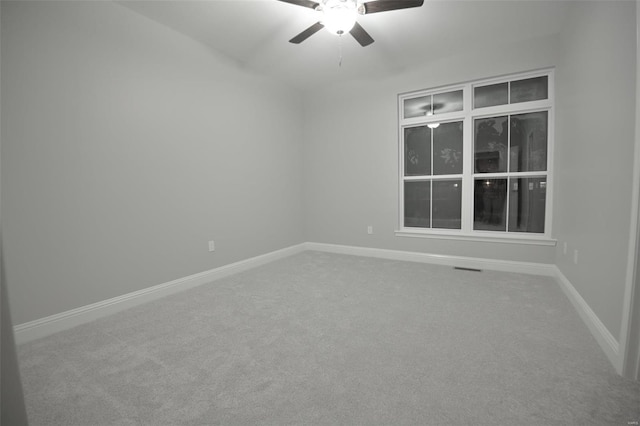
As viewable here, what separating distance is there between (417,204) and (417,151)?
750mm

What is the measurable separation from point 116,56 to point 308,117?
9.32ft

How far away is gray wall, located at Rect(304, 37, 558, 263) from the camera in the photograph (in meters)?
3.56

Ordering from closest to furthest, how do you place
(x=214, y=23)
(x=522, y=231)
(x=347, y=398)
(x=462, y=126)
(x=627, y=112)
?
(x=347, y=398) < (x=627, y=112) < (x=214, y=23) < (x=522, y=231) < (x=462, y=126)

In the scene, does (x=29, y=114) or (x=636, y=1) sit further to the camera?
(x=29, y=114)

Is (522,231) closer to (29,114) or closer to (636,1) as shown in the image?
(636,1)

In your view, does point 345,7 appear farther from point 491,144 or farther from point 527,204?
point 527,204

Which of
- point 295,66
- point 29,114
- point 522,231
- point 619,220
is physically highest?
point 295,66

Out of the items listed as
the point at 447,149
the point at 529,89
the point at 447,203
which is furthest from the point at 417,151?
the point at 529,89

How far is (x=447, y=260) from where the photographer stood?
12.9 ft

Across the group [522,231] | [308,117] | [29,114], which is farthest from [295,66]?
[522,231]

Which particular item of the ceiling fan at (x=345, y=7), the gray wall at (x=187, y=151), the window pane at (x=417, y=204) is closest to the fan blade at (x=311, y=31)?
the ceiling fan at (x=345, y=7)

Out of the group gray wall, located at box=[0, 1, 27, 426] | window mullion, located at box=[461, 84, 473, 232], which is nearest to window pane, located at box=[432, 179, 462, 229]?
window mullion, located at box=[461, 84, 473, 232]

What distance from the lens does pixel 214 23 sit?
2.93m

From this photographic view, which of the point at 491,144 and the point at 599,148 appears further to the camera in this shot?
the point at 491,144
